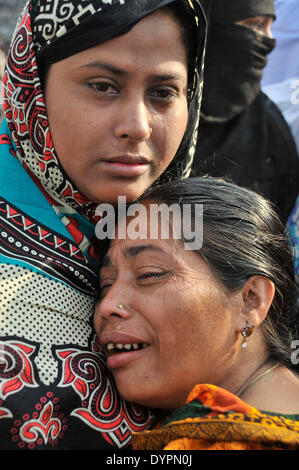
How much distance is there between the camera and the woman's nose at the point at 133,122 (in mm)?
2294

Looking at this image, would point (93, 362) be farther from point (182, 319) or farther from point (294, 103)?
point (294, 103)

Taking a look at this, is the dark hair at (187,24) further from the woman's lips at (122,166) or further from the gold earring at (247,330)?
the gold earring at (247,330)

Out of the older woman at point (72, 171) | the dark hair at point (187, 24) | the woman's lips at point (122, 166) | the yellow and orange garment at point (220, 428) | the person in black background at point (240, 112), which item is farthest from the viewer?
the person in black background at point (240, 112)

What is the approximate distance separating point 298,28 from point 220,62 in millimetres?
1467

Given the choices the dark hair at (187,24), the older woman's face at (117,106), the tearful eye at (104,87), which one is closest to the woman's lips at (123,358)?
the older woman's face at (117,106)

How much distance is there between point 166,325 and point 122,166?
0.60 metres

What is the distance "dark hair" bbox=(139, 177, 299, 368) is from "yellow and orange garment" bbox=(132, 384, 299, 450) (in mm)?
464

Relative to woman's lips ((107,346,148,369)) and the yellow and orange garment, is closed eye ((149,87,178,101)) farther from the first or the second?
the yellow and orange garment

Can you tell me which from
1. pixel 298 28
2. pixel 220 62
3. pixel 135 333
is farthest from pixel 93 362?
pixel 298 28

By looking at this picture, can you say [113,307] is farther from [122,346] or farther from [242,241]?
[242,241]

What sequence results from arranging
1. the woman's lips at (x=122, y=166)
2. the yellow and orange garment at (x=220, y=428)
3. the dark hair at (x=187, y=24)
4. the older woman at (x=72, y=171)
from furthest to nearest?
the dark hair at (x=187, y=24)
the woman's lips at (x=122, y=166)
the older woman at (x=72, y=171)
the yellow and orange garment at (x=220, y=428)

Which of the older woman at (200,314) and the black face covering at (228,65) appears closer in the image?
the older woman at (200,314)

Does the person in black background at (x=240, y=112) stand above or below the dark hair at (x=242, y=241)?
above

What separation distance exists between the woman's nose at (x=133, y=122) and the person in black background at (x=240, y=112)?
193cm
